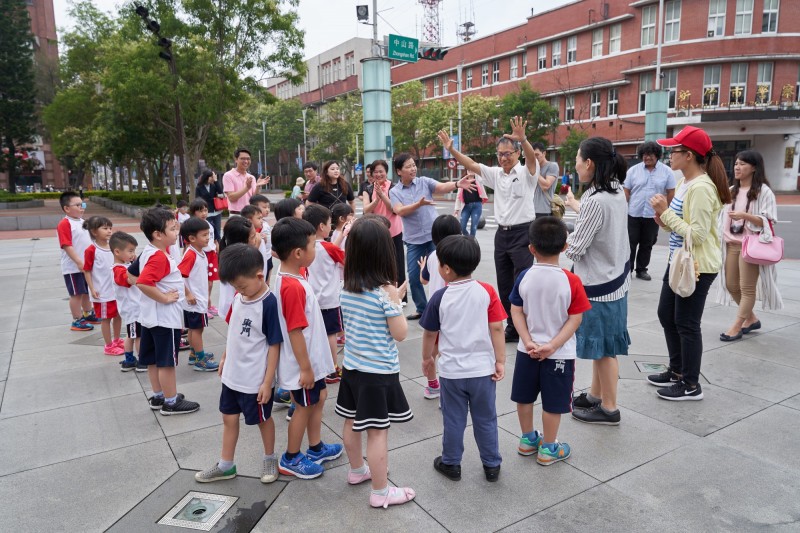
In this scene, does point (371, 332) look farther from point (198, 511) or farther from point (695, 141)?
point (695, 141)

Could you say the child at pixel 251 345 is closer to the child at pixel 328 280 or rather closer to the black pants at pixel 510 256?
the child at pixel 328 280

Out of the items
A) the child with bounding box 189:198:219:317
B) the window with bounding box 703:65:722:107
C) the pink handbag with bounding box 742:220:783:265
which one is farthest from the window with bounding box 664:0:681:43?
the child with bounding box 189:198:219:317

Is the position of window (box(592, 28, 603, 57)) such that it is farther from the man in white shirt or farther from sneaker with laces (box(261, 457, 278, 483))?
sneaker with laces (box(261, 457, 278, 483))

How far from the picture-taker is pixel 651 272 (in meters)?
9.25

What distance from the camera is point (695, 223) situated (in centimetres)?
395

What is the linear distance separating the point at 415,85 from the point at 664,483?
47.7m

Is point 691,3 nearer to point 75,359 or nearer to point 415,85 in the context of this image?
point 415,85

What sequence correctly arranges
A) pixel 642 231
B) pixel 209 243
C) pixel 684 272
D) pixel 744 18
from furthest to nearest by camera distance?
1. pixel 744 18
2. pixel 642 231
3. pixel 209 243
4. pixel 684 272

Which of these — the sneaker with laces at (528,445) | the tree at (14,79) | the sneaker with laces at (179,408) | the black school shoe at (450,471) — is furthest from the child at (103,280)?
the tree at (14,79)

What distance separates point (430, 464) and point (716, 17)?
3994 cm

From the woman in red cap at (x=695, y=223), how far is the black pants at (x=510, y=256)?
138 cm

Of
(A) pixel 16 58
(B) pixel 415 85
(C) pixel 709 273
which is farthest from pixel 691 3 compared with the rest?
(A) pixel 16 58

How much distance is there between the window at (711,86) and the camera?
33969mm

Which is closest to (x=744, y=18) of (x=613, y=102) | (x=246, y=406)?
(x=613, y=102)
